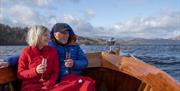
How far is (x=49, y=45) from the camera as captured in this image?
19.8 ft

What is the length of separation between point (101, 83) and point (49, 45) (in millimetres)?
1377

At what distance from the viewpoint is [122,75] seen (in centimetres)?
675

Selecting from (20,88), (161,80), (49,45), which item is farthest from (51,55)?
(161,80)

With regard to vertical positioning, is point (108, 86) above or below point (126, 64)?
below

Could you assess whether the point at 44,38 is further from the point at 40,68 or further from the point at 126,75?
the point at 126,75

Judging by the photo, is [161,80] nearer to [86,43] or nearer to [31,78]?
[31,78]

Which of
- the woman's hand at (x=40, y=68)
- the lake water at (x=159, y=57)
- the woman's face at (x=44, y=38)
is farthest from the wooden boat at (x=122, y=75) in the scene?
the lake water at (x=159, y=57)

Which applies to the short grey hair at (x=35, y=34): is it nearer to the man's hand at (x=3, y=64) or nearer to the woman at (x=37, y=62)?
the woman at (x=37, y=62)

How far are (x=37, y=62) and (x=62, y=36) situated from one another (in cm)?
61

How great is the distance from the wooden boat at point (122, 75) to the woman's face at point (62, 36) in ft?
2.59

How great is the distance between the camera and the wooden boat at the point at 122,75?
18.0 feet

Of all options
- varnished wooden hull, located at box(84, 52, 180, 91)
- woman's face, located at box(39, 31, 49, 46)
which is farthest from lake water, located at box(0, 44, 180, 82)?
woman's face, located at box(39, 31, 49, 46)

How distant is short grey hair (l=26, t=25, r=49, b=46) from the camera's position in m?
5.58

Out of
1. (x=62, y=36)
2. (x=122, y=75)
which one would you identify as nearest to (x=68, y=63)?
(x=62, y=36)
